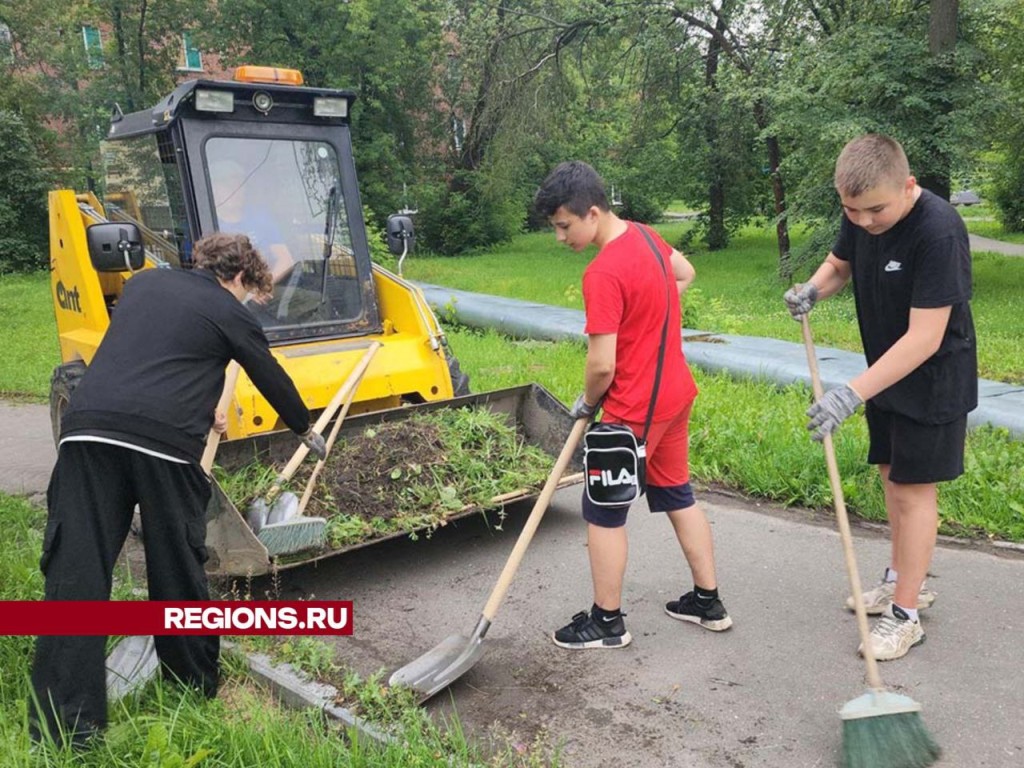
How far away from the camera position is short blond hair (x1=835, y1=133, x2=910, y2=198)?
311 centimetres

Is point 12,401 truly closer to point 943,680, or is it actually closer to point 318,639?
point 318,639

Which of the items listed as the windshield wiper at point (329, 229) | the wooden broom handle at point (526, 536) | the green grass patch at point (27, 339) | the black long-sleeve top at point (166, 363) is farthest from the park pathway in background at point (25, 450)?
the wooden broom handle at point (526, 536)

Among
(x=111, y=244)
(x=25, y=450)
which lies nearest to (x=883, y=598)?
(x=111, y=244)

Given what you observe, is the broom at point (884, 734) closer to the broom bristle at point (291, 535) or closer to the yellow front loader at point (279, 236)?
the broom bristle at point (291, 535)

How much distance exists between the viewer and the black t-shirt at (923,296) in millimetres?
3127

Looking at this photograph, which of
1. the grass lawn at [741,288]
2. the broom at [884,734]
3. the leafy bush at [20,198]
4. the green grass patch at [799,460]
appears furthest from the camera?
the leafy bush at [20,198]

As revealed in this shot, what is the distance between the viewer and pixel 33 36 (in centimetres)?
2333

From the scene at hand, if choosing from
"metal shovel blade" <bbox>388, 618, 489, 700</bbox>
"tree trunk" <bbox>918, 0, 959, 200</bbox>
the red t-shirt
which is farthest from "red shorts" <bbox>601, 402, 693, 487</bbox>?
"tree trunk" <bbox>918, 0, 959, 200</bbox>

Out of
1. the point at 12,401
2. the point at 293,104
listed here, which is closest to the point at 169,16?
the point at 12,401

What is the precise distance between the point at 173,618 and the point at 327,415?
63.1 inches

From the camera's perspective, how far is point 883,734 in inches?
106

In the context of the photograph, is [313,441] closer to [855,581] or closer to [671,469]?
[671,469]

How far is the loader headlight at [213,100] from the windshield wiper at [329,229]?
78cm

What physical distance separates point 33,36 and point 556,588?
82.5 ft
